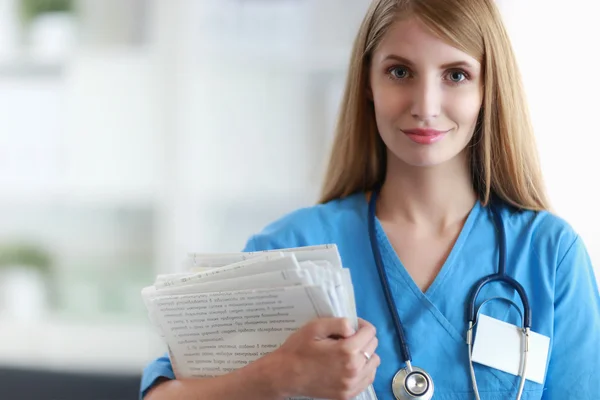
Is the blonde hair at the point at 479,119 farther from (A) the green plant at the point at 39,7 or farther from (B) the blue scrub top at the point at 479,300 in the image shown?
(A) the green plant at the point at 39,7

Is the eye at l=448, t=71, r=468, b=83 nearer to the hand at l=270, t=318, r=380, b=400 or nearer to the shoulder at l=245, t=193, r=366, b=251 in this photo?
the shoulder at l=245, t=193, r=366, b=251

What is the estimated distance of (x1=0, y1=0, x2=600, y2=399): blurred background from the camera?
2.41 m

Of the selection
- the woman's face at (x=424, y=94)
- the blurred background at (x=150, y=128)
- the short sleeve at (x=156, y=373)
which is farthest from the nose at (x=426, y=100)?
the blurred background at (x=150, y=128)

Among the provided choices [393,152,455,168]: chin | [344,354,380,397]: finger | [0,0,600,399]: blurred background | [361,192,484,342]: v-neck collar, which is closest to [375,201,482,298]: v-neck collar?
[361,192,484,342]: v-neck collar

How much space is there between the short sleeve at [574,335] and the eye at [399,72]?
0.39m

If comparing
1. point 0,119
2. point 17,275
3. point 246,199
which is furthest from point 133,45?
point 17,275

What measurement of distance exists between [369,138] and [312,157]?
3.48ft

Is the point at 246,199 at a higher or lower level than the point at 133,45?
lower

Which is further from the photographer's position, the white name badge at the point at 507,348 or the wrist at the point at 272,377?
the white name badge at the point at 507,348

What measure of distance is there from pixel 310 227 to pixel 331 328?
1.17ft

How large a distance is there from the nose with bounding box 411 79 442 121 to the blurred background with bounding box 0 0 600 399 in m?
1.11

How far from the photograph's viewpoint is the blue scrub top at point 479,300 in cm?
119

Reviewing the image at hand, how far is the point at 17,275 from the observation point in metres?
2.67

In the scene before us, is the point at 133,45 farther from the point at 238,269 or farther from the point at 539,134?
the point at 238,269
